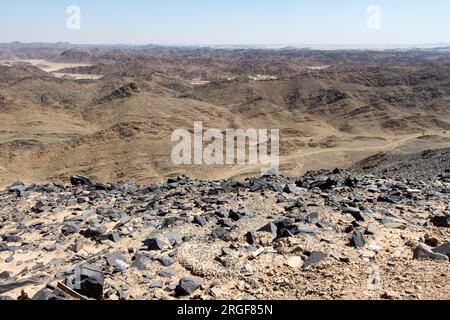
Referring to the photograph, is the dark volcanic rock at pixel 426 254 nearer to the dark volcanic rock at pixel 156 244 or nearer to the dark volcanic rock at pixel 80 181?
the dark volcanic rock at pixel 156 244

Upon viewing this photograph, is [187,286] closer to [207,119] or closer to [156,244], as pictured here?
[156,244]

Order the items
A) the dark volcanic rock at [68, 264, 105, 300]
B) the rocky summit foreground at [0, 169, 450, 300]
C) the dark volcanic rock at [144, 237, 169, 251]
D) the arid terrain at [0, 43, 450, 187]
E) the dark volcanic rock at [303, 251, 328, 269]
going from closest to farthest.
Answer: the dark volcanic rock at [68, 264, 105, 300], the rocky summit foreground at [0, 169, 450, 300], the dark volcanic rock at [303, 251, 328, 269], the dark volcanic rock at [144, 237, 169, 251], the arid terrain at [0, 43, 450, 187]

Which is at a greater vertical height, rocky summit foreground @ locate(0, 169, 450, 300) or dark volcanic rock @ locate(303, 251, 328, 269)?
dark volcanic rock @ locate(303, 251, 328, 269)

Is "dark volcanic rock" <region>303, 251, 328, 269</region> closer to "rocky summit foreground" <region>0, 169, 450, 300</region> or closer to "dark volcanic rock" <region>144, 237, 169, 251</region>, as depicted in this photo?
"rocky summit foreground" <region>0, 169, 450, 300</region>

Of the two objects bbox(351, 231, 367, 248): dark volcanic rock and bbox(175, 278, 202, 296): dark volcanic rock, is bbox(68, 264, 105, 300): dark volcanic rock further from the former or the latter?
bbox(351, 231, 367, 248): dark volcanic rock

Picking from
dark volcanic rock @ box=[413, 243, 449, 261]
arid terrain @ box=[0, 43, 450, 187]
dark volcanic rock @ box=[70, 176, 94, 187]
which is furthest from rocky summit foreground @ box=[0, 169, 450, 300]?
arid terrain @ box=[0, 43, 450, 187]

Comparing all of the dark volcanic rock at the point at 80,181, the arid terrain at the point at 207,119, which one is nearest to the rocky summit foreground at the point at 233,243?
the dark volcanic rock at the point at 80,181

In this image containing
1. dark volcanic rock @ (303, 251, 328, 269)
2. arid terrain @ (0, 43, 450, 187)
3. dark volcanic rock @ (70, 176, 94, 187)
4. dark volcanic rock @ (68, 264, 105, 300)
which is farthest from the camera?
arid terrain @ (0, 43, 450, 187)

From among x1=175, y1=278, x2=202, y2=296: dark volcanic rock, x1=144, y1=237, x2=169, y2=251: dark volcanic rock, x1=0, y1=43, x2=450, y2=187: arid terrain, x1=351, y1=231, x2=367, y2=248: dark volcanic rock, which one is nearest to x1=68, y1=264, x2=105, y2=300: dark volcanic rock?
x1=175, y1=278, x2=202, y2=296: dark volcanic rock

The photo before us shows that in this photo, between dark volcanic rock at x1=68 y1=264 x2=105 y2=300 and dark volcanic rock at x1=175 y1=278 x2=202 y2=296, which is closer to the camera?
dark volcanic rock at x1=68 y1=264 x2=105 y2=300
